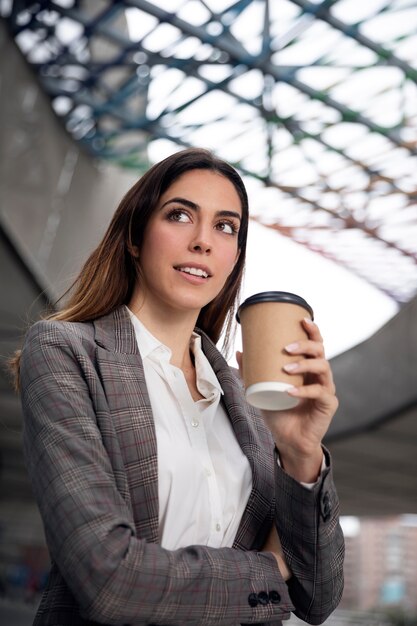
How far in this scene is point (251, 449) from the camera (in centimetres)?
200

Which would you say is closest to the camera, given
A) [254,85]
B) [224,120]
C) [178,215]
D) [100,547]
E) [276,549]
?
[100,547]

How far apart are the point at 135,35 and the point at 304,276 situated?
35.9 feet

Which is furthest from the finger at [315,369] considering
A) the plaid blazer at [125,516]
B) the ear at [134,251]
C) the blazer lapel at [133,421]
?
the ear at [134,251]

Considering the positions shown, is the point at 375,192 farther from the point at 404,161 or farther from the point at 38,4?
the point at 38,4

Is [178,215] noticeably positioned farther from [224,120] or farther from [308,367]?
[224,120]

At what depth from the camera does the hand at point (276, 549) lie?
183cm

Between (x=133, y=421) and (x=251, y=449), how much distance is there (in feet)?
1.24

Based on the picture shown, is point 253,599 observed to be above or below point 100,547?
below

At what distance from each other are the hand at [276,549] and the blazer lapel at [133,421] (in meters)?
0.31

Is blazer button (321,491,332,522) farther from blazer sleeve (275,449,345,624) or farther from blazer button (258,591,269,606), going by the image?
blazer button (258,591,269,606)

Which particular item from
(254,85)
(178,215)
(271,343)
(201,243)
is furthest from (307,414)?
(254,85)

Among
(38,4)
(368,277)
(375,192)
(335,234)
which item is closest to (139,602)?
(38,4)

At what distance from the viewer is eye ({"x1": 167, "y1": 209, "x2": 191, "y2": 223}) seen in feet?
6.47

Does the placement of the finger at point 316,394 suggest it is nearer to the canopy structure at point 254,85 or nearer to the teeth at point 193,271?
the teeth at point 193,271
